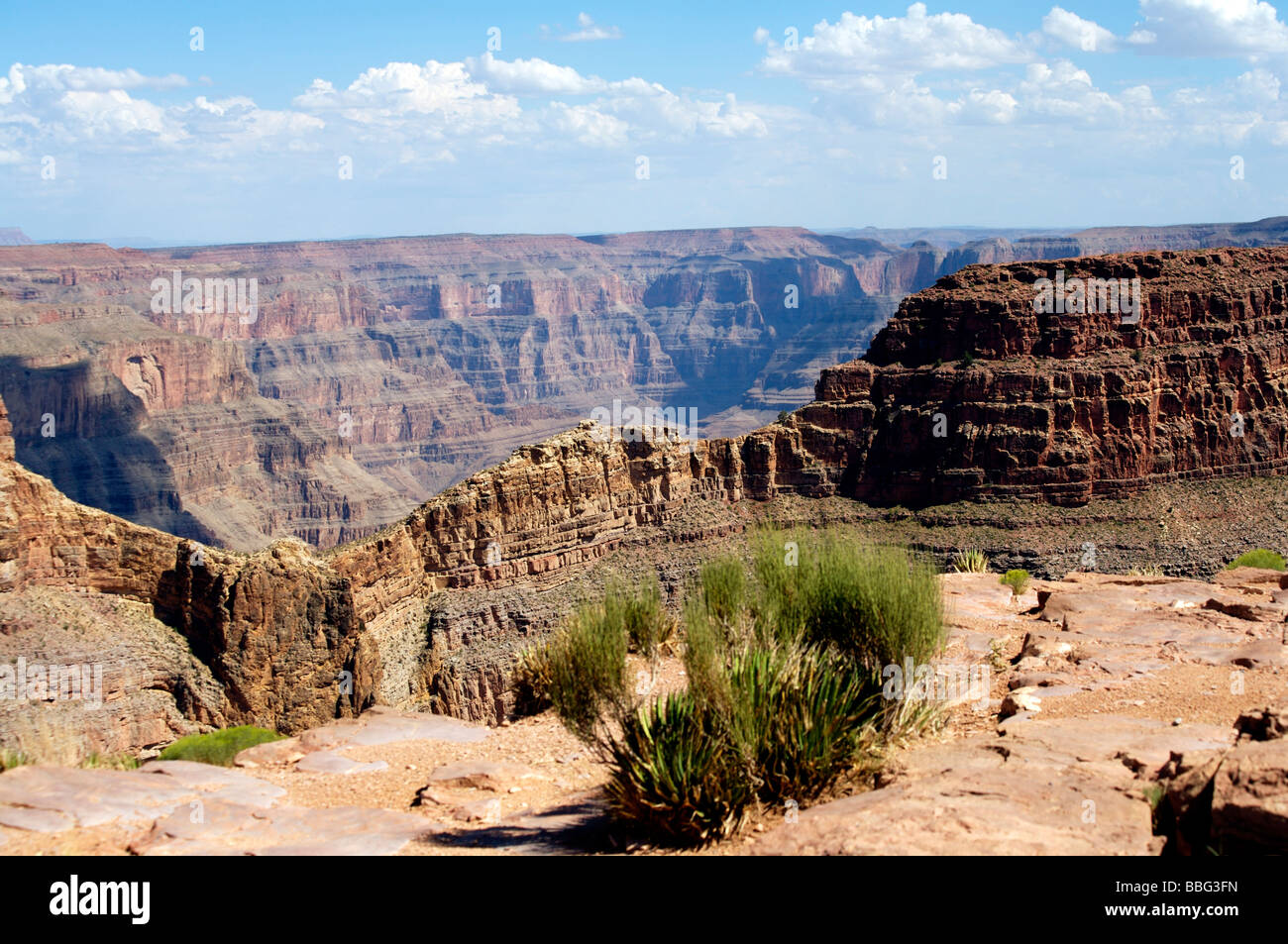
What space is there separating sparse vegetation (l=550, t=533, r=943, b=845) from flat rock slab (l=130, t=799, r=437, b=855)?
268 cm

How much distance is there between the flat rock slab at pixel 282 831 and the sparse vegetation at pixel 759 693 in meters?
2.68

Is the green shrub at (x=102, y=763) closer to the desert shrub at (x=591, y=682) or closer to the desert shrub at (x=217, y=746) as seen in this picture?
the desert shrub at (x=217, y=746)

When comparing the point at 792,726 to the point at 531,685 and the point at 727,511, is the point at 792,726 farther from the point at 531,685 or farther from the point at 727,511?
Answer: the point at 727,511

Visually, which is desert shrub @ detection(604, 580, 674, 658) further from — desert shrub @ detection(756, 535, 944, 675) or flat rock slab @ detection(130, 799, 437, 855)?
flat rock slab @ detection(130, 799, 437, 855)

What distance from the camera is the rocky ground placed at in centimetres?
1061

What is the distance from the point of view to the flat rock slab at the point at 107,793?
13.0 meters

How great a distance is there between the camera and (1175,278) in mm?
69625

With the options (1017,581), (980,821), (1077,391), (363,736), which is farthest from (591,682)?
(1077,391)

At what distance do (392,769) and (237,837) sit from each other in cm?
424

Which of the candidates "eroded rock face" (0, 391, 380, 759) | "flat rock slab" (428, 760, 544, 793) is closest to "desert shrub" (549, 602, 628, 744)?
"flat rock slab" (428, 760, 544, 793)

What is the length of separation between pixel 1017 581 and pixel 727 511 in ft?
110

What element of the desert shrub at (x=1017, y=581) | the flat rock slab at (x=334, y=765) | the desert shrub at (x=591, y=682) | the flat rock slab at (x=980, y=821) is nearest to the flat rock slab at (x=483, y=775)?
the flat rock slab at (x=334, y=765)
